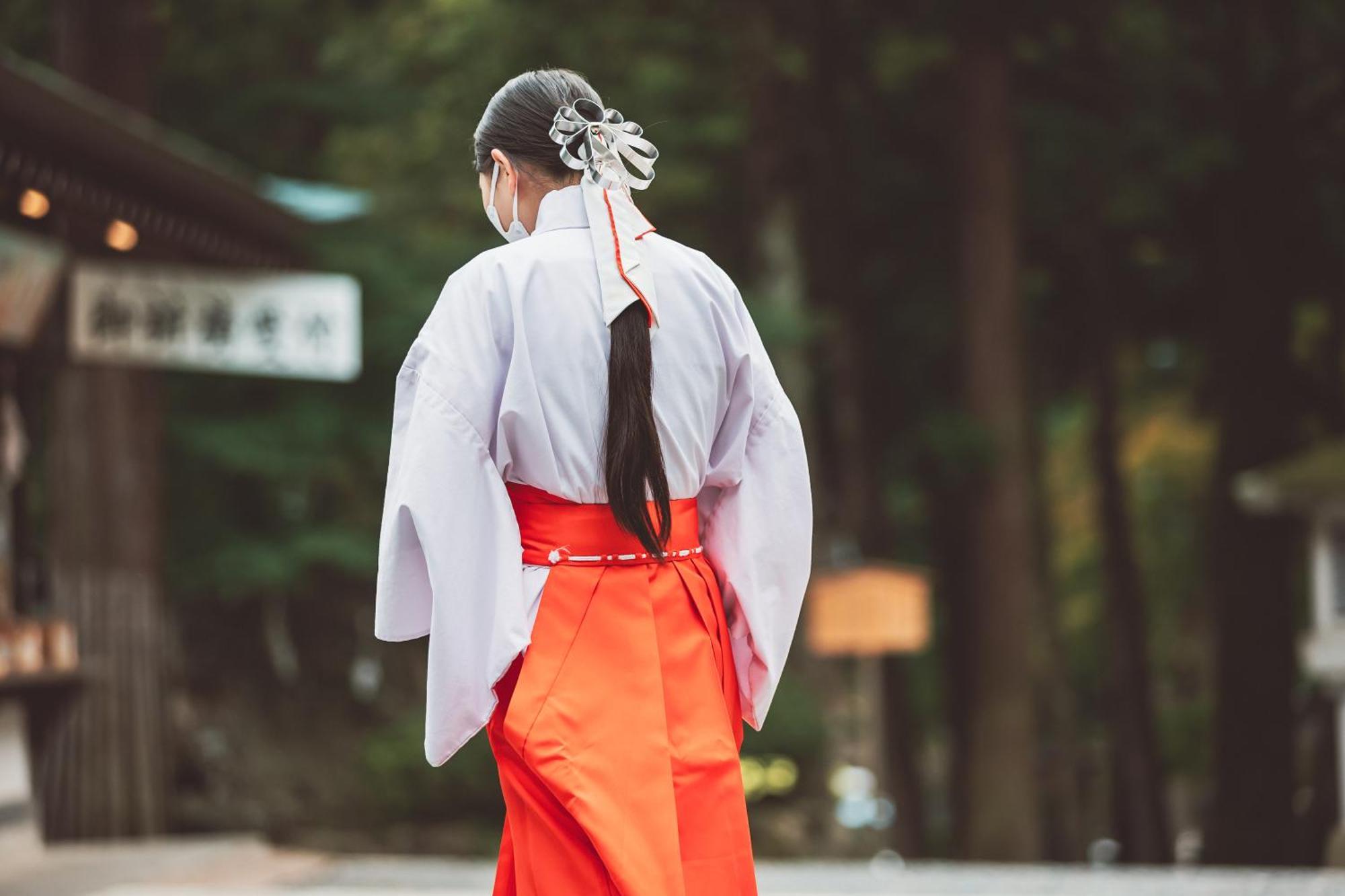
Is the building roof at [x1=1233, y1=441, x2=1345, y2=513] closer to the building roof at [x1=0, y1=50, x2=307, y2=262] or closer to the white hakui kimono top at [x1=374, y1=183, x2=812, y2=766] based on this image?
the building roof at [x1=0, y1=50, x2=307, y2=262]

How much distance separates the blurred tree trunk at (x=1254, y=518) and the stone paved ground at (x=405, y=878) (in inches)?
295

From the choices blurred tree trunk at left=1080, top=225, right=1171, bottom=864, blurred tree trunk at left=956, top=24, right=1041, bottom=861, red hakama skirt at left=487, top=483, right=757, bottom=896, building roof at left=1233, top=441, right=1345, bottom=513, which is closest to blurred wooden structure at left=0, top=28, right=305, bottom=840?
red hakama skirt at left=487, top=483, right=757, bottom=896

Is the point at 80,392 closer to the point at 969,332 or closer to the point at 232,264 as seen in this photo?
the point at 232,264

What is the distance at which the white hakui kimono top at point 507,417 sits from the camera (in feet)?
8.58

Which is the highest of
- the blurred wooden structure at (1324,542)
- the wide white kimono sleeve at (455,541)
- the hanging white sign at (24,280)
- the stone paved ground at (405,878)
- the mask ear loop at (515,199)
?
the hanging white sign at (24,280)

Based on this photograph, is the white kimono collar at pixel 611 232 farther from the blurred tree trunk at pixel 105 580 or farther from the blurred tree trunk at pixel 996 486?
the blurred tree trunk at pixel 996 486

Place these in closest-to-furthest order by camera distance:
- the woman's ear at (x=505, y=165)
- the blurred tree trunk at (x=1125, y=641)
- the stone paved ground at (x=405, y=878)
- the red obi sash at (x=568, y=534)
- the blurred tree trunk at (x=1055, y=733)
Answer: the red obi sash at (x=568, y=534) < the woman's ear at (x=505, y=165) < the stone paved ground at (x=405, y=878) < the blurred tree trunk at (x=1055, y=733) < the blurred tree trunk at (x=1125, y=641)

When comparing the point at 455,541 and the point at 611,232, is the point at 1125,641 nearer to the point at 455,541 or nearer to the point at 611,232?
the point at 611,232

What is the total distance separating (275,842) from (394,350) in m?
3.57

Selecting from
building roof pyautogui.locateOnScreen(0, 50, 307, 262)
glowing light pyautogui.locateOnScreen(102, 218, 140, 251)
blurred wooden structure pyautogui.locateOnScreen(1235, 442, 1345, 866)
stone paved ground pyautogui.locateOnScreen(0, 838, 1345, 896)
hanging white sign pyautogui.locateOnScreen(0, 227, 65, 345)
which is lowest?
stone paved ground pyautogui.locateOnScreen(0, 838, 1345, 896)

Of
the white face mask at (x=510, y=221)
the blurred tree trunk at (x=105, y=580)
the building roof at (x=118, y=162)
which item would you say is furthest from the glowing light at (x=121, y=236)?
the white face mask at (x=510, y=221)

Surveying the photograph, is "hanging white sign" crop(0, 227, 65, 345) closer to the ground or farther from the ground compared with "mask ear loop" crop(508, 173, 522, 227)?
farther from the ground

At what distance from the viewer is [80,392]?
8.23 meters

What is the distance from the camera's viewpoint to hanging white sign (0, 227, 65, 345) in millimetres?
6215
